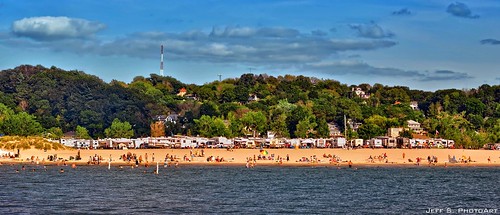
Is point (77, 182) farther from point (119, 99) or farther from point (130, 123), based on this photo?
point (119, 99)

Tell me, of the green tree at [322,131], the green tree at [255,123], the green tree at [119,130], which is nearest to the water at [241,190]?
the green tree at [119,130]

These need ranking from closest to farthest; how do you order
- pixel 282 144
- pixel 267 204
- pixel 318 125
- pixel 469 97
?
pixel 267 204, pixel 282 144, pixel 318 125, pixel 469 97

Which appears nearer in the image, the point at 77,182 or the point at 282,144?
the point at 77,182

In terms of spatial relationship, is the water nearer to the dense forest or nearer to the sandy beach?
the sandy beach

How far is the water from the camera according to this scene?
155 feet

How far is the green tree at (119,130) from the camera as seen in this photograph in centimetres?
13474

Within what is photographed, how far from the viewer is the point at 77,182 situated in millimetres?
65000

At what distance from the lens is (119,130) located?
Answer: 136 m

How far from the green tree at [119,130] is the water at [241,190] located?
158 ft

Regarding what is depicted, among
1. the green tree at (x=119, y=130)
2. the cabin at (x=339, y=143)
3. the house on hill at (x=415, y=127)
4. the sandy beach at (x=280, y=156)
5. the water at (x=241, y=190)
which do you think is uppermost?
the house on hill at (x=415, y=127)

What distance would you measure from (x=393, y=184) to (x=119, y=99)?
9806 cm

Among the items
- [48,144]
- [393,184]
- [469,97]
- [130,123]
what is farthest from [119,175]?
[469,97]

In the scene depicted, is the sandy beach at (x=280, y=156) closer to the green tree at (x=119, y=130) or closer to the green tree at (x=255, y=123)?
the green tree at (x=119, y=130)

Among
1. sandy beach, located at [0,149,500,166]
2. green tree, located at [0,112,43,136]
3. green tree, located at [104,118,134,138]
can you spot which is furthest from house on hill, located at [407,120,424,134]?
green tree, located at [0,112,43,136]
